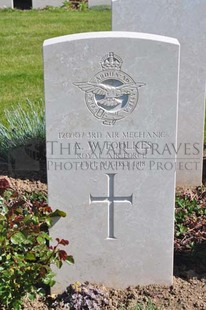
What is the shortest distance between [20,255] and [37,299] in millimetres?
512

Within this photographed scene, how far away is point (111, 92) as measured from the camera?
3602 mm

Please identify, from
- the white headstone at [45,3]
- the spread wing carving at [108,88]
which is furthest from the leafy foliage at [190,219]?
the white headstone at [45,3]

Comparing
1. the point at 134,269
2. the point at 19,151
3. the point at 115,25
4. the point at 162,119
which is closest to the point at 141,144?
the point at 162,119

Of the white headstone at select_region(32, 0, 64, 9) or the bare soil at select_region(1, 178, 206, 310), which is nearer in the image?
the bare soil at select_region(1, 178, 206, 310)

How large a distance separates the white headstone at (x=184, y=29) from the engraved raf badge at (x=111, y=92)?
1474mm

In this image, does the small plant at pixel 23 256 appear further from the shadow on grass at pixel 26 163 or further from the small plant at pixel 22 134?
the small plant at pixel 22 134

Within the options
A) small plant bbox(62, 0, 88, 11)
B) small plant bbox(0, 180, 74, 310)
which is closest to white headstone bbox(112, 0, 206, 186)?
small plant bbox(0, 180, 74, 310)

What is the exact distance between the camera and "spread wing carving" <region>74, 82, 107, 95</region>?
356 centimetres

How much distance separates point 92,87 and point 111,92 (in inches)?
4.5

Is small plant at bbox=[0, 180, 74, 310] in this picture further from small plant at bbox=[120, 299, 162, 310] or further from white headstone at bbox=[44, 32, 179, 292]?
small plant at bbox=[120, 299, 162, 310]

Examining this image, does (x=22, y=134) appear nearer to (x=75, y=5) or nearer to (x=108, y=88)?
(x=108, y=88)

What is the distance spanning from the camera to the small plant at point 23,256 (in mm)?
3504

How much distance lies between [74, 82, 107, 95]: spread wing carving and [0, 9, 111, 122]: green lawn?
3384 mm

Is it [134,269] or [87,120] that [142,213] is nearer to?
[134,269]
